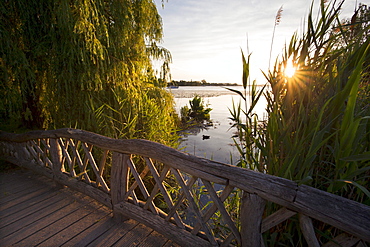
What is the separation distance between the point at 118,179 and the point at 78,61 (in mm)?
2432

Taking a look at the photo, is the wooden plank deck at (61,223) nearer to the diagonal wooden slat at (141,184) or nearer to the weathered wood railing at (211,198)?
the weathered wood railing at (211,198)

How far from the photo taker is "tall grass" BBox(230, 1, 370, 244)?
3.74 ft

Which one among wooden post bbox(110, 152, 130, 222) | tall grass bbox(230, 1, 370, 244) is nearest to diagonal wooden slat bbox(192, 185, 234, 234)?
tall grass bbox(230, 1, 370, 244)

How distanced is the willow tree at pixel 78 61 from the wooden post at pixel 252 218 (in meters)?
2.80

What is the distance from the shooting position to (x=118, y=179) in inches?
88.2

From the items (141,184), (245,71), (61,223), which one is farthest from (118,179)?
(245,71)

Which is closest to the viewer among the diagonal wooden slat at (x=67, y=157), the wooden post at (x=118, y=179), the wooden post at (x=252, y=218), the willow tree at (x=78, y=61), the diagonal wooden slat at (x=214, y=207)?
the wooden post at (x=252, y=218)

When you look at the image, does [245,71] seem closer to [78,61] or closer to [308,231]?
[308,231]

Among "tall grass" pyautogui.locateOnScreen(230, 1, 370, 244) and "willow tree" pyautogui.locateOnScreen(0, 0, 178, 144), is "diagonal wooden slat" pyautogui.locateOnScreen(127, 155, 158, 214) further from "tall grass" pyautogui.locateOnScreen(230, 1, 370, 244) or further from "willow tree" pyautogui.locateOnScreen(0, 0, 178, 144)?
"willow tree" pyautogui.locateOnScreen(0, 0, 178, 144)

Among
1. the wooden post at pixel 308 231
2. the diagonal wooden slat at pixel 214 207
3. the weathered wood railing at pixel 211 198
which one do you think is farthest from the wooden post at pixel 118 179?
the wooden post at pixel 308 231

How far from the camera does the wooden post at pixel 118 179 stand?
7.27ft

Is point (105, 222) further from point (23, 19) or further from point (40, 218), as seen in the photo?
point (23, 19)

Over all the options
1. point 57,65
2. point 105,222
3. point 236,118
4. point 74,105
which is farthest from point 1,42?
point 236,118

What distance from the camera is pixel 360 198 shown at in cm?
127
